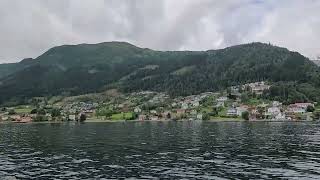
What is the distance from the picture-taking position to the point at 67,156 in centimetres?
7194

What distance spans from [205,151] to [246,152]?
6.70 meters

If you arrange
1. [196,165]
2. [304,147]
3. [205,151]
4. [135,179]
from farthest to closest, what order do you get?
[304,147], [205,151], [196,165], [135,179]

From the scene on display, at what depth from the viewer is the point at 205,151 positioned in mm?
76938

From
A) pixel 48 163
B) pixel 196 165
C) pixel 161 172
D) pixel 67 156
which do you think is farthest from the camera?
pixel 67 156

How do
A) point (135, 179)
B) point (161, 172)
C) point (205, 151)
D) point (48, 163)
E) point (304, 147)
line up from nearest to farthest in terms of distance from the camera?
1. point (135, 179)
2. point (161, 172)
3. point (48, 163)
4. point (205, 151)
5. point (304, 147)

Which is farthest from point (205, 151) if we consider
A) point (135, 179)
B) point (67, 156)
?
point (135, 179)

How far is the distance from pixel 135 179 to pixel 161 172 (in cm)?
506

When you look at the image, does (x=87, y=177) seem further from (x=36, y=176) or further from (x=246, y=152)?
(x=246, y=152)

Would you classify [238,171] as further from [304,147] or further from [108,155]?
[304,147]

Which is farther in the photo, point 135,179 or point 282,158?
point 282,158

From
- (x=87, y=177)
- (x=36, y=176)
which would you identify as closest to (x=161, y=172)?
(x=87, y=177)

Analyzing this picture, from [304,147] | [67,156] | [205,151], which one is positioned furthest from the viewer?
[304,147]

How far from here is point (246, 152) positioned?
74500 mm

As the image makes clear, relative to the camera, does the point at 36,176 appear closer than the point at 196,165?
Yes
